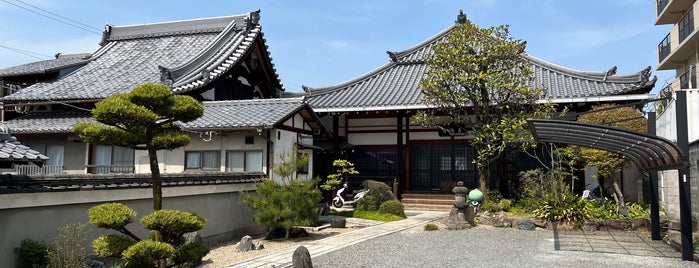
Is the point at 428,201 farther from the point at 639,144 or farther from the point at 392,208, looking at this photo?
the point at 639,144

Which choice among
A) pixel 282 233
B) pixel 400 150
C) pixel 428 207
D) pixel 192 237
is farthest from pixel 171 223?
pixel 400 150

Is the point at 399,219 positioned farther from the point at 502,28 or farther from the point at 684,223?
the point at 684,223

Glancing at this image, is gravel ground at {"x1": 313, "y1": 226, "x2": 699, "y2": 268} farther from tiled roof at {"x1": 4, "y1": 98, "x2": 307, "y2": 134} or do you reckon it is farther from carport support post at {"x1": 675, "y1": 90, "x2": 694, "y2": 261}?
tiled roof at {"x1": 4, "y1": 98, "x2": 307, "y2": 134}

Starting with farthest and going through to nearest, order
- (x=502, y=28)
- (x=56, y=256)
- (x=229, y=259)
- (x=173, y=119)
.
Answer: (x=502, y=28), (x=229, y=259), (x=173, y=119), (x=56, y=256)

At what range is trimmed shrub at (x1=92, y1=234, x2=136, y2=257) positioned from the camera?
24.1 ft

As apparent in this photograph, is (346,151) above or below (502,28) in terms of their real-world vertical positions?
below

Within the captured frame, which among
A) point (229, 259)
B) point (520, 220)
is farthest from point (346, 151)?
point (229, 259)

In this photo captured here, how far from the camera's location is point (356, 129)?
23125 millimetres

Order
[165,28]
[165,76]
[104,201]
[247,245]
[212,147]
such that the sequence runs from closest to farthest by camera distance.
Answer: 1. [104,201]
2. [247,245]
3. [212,147]
4. [165,76]
5. [165,28]

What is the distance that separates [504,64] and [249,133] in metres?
8.37

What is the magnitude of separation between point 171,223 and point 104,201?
2.27m

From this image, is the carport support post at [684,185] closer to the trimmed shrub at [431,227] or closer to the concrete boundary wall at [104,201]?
the trimmed shrub at [431,227]

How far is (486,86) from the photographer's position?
56.7ft

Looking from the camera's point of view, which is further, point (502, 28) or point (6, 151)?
point (502, 28)
